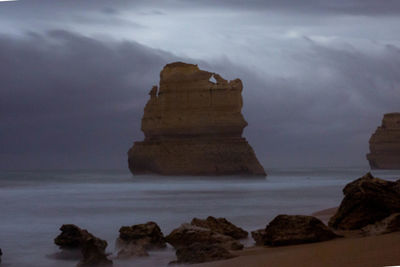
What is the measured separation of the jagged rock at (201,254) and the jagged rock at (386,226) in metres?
1.60

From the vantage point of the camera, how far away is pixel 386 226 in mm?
5836

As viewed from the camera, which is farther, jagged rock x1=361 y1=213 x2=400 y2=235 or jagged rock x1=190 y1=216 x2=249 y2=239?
jagged rock x1=190 y1=216 x2=249 y2=239

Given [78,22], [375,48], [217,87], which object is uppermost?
[217,87]

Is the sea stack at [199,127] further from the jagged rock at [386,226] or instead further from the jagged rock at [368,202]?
the jagged rock at [386,226]

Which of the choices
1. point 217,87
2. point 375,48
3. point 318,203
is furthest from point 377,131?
point 375,48

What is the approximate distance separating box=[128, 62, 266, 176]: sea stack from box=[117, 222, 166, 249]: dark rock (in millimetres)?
24280

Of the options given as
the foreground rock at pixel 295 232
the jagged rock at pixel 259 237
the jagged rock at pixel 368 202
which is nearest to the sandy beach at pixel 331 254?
the foreground rock at pixel 295 232

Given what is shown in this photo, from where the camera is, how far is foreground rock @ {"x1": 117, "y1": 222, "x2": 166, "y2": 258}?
5987mm

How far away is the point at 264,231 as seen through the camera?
20.2ft

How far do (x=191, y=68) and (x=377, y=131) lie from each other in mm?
12220

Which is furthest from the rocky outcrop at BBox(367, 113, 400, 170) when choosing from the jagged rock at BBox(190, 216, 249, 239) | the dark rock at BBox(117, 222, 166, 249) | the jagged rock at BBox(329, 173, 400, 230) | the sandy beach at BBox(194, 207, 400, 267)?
the sandy beach at BBox(194, 207, 400, 267)

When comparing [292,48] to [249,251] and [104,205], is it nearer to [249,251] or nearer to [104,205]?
[249,251]

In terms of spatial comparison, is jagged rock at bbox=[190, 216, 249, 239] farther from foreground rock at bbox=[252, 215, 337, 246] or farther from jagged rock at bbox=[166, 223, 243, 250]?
foreground rock at bbox=[252, 215, 337, 246]

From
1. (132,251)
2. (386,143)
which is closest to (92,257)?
(132,251)
